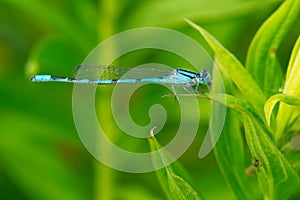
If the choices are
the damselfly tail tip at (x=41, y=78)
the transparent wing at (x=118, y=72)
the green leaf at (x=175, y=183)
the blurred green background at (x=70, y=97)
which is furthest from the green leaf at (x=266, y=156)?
the blurred green background at (x=70, y=97)

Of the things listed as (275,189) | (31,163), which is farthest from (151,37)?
(275,189)

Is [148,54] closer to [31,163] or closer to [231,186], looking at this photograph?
[31,163]

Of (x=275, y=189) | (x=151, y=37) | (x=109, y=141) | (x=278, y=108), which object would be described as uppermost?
(x=151, y=37)

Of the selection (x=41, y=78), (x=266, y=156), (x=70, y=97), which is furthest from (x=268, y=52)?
(x=70, y=97)

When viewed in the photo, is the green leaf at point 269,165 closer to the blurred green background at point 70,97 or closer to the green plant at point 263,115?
the green plant at point 263,115

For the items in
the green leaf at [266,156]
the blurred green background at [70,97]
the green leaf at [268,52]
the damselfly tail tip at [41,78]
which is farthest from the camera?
the blurred green background at [70,97]
